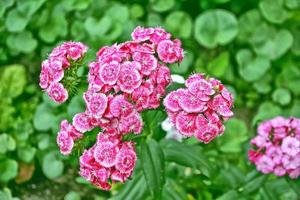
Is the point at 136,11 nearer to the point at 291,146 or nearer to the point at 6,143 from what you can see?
the point at 6,143

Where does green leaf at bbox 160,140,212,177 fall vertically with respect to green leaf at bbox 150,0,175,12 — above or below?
below

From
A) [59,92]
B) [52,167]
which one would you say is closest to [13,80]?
[52,167]

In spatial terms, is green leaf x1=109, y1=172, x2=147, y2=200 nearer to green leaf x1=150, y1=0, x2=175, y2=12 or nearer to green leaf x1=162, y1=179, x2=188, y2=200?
green leaf x1=162, y1=179, x2=188, y2=200

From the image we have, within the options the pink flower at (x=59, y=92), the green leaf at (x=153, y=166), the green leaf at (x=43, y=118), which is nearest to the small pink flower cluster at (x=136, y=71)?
the pink flower at (x=59, y=92)

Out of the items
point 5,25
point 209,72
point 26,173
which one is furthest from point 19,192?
point 209,72

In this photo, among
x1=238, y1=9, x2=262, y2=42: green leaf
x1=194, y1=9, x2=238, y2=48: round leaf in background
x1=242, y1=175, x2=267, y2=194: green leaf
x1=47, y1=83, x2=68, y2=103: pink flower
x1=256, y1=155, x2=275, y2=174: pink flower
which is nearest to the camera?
x1=47, y1=83, x2=68, y2=103: pink flower

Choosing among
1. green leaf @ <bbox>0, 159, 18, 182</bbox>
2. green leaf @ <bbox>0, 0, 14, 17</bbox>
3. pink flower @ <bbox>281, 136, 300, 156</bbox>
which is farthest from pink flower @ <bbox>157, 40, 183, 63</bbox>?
green leaf @ <bbox>0, 0, 14, 17</bbox>

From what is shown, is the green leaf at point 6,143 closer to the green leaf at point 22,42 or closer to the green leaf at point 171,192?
the green leaf at point 22,42
